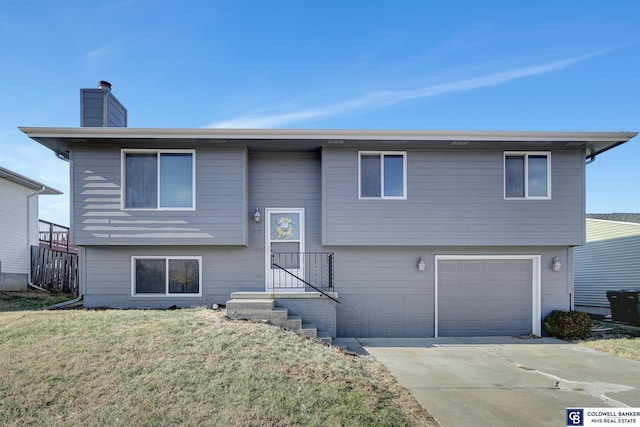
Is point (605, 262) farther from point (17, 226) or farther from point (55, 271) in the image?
point (17, 226)

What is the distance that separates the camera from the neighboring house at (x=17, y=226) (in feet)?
42.1

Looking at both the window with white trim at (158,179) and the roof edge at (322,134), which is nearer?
the roof edge at (322,134)

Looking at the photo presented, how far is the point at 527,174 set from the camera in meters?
9.25

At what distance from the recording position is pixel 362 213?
891cm

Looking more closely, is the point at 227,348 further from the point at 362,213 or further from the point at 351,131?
the point at 351,131

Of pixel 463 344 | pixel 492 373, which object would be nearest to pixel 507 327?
pixel 463 344

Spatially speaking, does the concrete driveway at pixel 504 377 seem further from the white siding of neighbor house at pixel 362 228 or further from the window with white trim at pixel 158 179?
the window with white trim at pixel 158 179

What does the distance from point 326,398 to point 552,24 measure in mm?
11148

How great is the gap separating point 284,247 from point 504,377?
5374mm

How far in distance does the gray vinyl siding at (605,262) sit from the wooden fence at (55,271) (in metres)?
19.1

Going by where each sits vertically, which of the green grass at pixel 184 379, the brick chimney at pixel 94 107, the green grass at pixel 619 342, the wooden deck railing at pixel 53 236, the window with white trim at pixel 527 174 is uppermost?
the brick chimney at pixel 94 107
